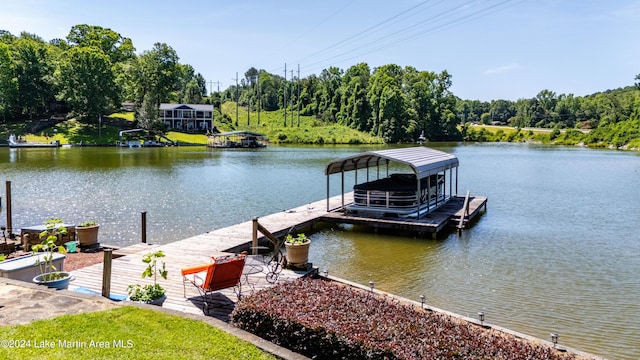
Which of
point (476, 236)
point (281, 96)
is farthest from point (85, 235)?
point (281, 96)

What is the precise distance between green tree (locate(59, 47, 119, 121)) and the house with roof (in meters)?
11.7

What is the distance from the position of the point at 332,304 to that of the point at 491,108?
17690cm

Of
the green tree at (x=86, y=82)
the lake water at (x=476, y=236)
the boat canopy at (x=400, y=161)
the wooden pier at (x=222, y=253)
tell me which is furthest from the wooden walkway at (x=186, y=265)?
the green tree at (x=86, y=82)

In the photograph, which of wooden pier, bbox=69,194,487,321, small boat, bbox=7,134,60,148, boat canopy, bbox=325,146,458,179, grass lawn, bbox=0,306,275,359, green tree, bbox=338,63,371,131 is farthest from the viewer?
green tree, bbox=338,63,371,131

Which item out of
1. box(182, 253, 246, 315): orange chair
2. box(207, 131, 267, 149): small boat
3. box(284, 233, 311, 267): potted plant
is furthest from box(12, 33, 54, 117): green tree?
box(182, 253, 246, 315): orange chair

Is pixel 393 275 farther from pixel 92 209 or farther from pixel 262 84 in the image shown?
pixel 262 84

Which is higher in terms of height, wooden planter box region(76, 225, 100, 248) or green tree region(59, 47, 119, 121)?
green tree region(59, 47, 119, 121)

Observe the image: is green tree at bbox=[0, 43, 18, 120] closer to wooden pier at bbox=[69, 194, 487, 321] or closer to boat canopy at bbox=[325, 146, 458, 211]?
wooden pier at bbox=[69, 194, 487, 321]

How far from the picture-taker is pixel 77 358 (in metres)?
5.14

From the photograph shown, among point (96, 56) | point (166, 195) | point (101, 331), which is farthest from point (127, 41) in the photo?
point (101, 331)

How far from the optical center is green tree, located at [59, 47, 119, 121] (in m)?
72.9

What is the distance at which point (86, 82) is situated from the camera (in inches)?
2904

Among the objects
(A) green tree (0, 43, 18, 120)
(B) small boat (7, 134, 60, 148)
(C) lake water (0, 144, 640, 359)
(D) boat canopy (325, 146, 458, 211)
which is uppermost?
(A) green tree (0, 43, 18, 120)

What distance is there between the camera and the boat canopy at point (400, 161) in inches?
694
